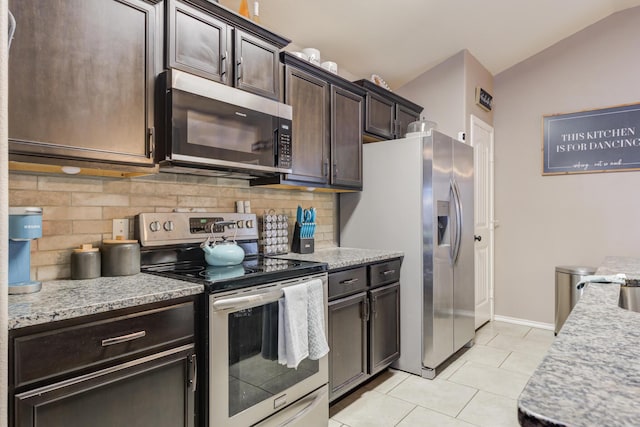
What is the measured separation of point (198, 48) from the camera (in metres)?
1.90

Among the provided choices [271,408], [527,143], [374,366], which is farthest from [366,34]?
[271,408]

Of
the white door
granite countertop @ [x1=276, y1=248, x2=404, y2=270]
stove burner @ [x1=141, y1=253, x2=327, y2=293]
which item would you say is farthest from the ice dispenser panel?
stove burner @ [x1=141, y1=253, x2=327, y2=293]

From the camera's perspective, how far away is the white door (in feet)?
13.0

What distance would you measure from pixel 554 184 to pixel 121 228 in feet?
13.3

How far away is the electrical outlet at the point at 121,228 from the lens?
6.20 feet

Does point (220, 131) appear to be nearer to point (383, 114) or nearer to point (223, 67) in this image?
point (223, 67)

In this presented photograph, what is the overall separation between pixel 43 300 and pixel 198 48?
51.7 inches

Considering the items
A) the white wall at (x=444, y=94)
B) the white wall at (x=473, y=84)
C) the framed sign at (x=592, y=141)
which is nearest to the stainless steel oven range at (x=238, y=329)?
the white wall at (x=444, y=94)

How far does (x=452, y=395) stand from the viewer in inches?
101

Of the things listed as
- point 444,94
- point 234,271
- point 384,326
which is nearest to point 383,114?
point 444,94

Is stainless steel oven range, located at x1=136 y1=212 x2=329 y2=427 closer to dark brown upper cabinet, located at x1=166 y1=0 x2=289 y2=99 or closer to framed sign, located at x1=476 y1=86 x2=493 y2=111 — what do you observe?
dark brown upper cabinet, located at x1=166 y1=0 x2=289 y2=99

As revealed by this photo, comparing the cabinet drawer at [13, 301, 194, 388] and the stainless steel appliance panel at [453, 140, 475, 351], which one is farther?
the stainless steel appliance panel at [453, 140, 475, 351]

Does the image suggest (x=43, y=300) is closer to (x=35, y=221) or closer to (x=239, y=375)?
(x=35, y=221)

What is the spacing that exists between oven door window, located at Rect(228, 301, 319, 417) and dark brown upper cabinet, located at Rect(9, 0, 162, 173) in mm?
846
